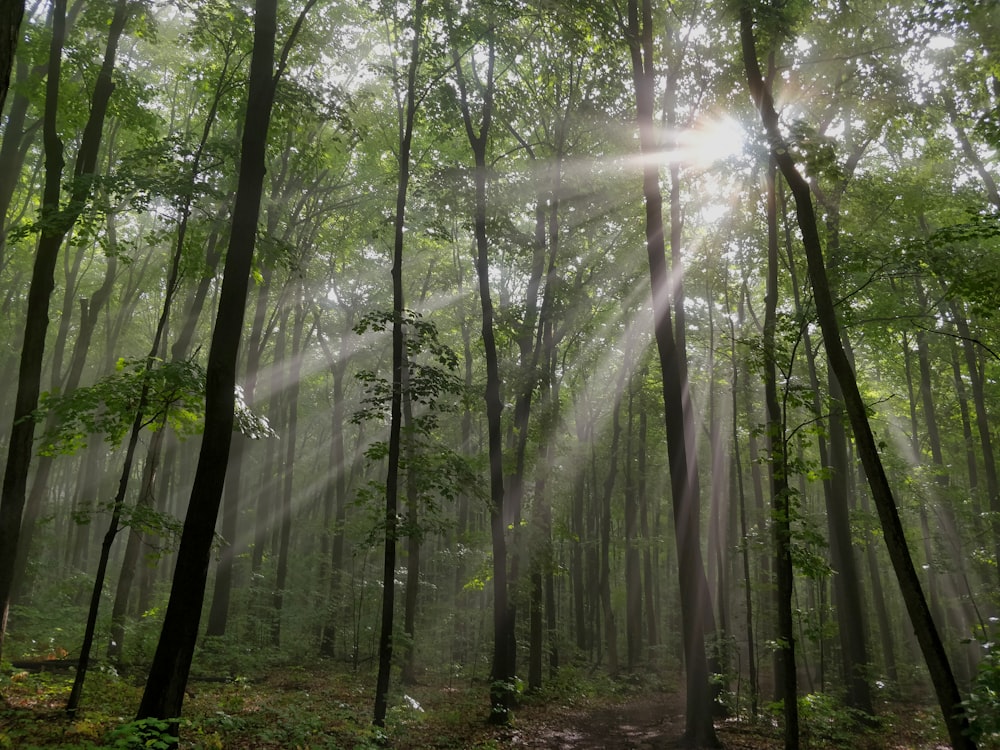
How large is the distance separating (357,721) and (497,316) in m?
9.88

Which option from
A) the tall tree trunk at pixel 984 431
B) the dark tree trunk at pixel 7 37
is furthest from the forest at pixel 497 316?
the tall tree trunk at pixel 984 431

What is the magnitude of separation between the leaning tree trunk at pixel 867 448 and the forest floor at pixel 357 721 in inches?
196

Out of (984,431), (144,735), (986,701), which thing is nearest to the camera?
(986,701)

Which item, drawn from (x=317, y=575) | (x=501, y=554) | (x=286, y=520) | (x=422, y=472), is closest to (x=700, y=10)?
(x=422, y=472)

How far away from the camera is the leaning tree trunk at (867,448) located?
6.80 meters

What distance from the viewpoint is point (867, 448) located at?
7.68m

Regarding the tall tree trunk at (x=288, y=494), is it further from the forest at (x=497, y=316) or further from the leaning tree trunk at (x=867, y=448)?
the leaning tree trunk at (x=867, y=448)

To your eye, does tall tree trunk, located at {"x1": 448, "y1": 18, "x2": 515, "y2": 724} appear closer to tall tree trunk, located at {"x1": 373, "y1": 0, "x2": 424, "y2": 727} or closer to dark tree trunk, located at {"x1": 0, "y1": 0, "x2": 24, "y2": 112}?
tall tree trunk, located at {"x1": 373, "y1": 0, "x2": 424, "y2": 727}

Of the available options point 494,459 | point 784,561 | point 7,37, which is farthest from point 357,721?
point 7,37

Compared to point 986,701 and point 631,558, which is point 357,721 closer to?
point 986,701

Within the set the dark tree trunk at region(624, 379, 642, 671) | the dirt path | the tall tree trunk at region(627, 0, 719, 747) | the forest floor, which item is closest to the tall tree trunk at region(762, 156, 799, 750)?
the tall tree trunk at region(627, 0, 719, 747)

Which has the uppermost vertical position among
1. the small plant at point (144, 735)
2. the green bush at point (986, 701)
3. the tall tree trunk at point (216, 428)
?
the tall tree trunk at point (216, 428)

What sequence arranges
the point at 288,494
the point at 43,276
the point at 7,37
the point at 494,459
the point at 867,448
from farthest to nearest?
the point at 288,494 → the point at 494,459 → the point at 43,276 → the point at 867,448 → the point at 7,37

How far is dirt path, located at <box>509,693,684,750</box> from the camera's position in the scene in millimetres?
11195
